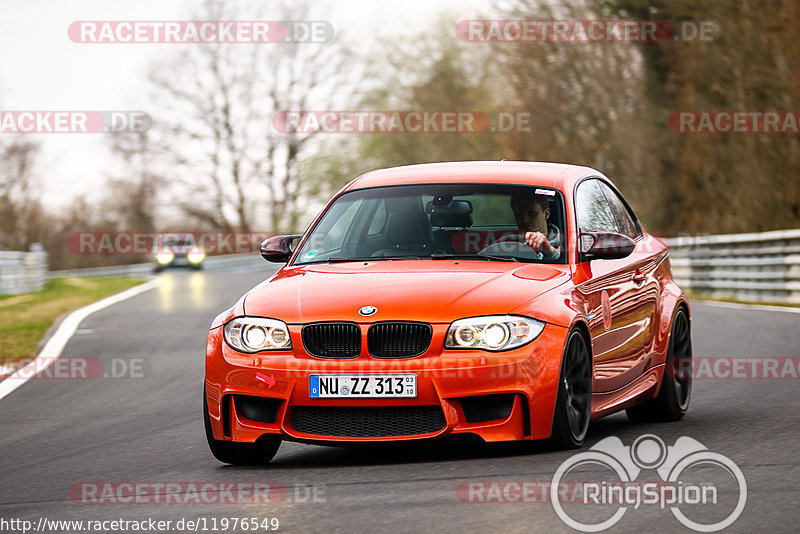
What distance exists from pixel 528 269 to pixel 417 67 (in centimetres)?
4525

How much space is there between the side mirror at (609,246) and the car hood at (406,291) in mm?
227

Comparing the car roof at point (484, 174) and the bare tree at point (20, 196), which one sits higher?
the car roof at point (484, 174)

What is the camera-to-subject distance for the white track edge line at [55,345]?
12.6 metres

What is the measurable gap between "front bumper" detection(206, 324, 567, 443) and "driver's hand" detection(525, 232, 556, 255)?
3.06 feet

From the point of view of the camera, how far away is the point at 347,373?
22.7ft

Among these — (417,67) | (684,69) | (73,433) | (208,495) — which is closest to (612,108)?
(684,69)

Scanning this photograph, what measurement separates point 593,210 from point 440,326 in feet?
7.11

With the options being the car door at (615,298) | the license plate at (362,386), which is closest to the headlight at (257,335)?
the license plate at (362,386)

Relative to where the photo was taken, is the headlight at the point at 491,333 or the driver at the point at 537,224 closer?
the headlight at the point at 491,333

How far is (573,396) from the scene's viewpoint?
288 inches

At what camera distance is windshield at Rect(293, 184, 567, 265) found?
798 cm

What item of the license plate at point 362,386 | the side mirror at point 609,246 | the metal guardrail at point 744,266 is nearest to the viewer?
the license plate at point 362,386

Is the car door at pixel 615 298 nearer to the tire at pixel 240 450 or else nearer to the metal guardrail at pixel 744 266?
the tire at pixel 240 450

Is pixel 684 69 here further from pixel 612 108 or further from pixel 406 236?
pixel 406 236
